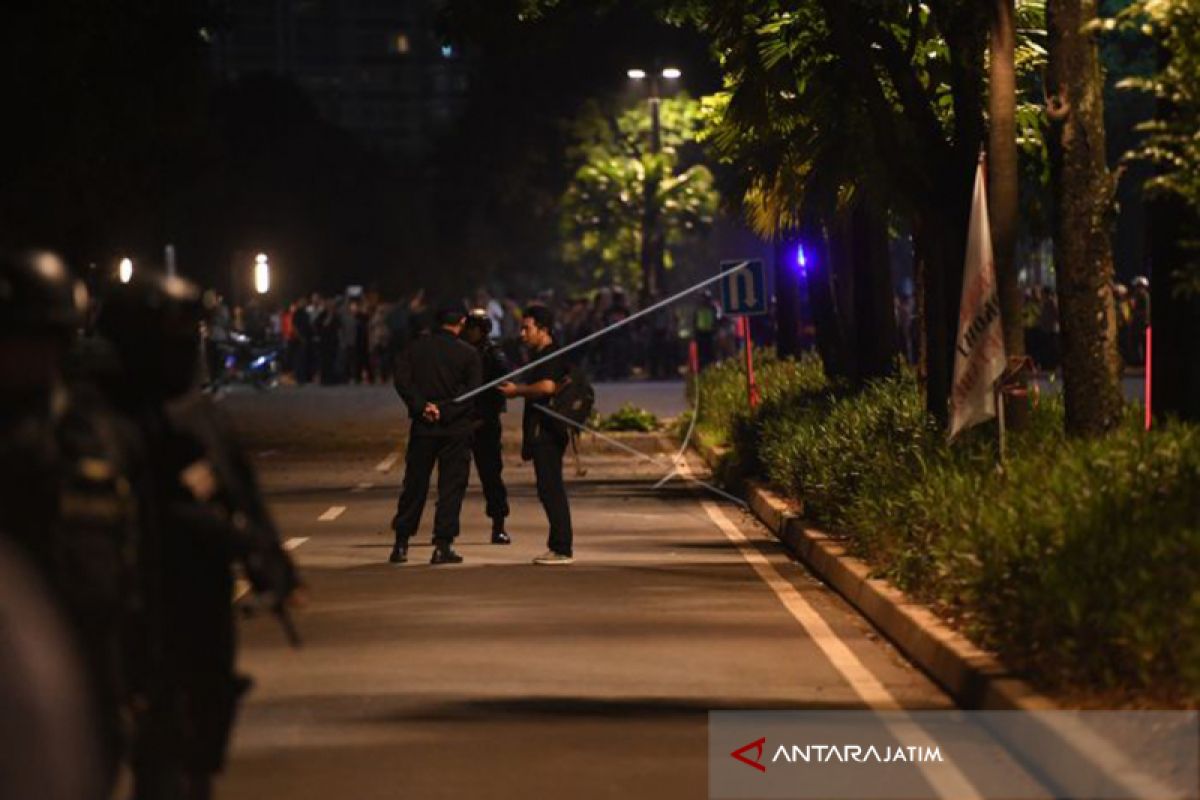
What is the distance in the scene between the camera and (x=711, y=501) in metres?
29.7

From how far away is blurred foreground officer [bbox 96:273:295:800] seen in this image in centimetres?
816

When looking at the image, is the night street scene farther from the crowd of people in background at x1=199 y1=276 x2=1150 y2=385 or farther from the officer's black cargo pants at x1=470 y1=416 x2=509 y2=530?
the crowd of people in background at x1=199 y1=276 x2=1150 y2=385

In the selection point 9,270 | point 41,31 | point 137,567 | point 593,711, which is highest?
point 41,31

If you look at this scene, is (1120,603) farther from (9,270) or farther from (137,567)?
(9,270)

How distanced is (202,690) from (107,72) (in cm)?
3341

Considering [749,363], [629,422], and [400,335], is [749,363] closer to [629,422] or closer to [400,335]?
[629,422]

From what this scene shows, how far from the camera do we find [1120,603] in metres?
12.2

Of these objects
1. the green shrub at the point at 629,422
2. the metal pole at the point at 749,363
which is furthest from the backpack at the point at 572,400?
the green shrub at the point at 629,422

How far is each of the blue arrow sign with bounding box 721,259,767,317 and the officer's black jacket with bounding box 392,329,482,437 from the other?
488 inches

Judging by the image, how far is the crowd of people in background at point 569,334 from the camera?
216 feet

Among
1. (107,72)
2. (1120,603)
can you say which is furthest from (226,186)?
(1120,603)

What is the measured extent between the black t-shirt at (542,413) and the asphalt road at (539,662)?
2.84 ft

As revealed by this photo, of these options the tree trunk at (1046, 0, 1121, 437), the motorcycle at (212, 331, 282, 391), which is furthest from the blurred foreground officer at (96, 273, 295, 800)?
the motorcycle at (212, 331, 282, 391)

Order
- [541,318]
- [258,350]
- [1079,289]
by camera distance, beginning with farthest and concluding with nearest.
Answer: [258,350], [541,318], [1079,289]
